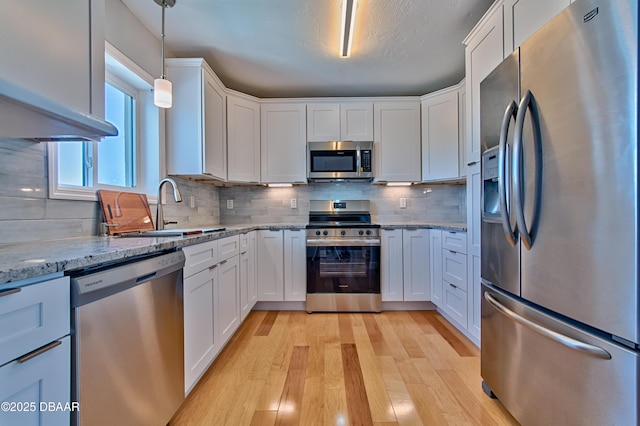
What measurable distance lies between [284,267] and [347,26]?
2.16 meters

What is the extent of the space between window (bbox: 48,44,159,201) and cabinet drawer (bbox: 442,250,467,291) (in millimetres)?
2505

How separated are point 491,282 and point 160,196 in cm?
209

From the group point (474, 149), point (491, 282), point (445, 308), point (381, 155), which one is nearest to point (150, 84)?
point (381, 155)

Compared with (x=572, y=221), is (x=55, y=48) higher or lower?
higher

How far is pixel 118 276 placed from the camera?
928 mm

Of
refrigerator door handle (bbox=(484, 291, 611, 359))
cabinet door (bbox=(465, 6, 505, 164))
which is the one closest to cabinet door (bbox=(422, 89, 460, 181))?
cabinet door (bbox=(465, 6, 505, 164))

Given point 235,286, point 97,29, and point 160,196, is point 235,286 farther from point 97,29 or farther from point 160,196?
point 97,29

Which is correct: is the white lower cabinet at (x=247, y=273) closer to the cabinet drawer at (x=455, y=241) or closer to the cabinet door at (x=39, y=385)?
the cabinet door at (x=39, y=385)

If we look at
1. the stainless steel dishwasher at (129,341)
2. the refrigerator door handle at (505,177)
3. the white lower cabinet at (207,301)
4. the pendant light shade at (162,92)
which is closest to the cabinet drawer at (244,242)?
the white lower cabinet at (207,301)

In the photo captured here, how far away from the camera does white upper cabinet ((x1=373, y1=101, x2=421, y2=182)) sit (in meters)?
2.98

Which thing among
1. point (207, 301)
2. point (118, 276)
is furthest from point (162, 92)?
point (207, 301)

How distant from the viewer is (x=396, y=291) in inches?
109

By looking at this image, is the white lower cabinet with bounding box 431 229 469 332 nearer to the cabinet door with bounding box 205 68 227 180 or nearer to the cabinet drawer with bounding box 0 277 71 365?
the cabinet door with bounding box 205 68 227 180

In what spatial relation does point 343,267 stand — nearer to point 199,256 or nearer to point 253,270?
point 253,270
